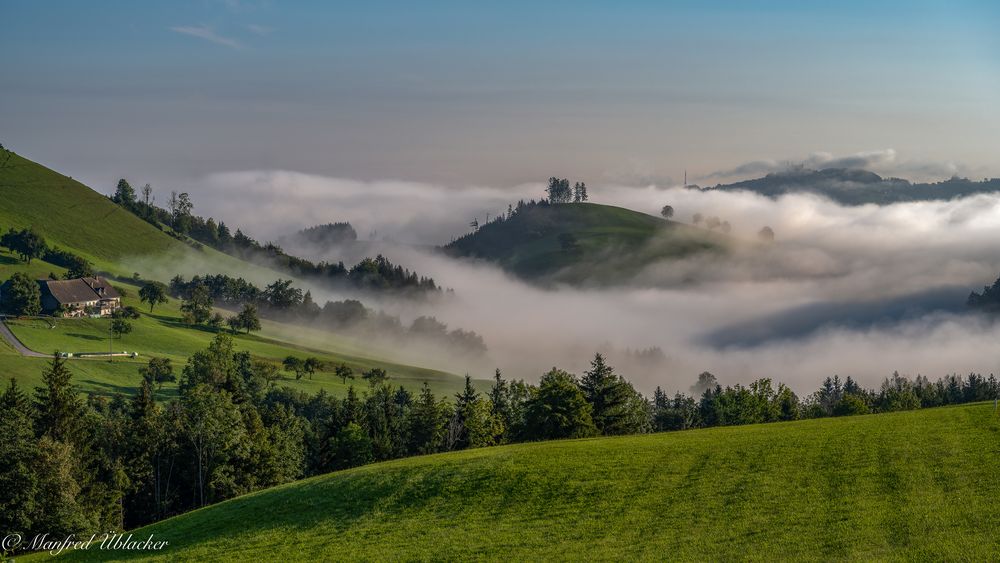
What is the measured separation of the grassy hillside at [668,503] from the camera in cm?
4128

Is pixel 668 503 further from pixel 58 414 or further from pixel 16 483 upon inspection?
pixel 58 414

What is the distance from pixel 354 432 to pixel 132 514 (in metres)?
30.3

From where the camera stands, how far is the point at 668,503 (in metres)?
49.2

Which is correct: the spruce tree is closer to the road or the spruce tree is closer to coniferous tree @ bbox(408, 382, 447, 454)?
coniferous tree @ bbox(408, 382, 447, 454)

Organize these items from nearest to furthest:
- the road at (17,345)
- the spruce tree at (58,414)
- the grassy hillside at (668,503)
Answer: the grassy hillside at (668,503) → the spruce tree at (58,414) → the road at (17,345)

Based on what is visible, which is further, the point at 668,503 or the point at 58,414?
the point at 58,414

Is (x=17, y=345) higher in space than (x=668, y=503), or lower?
lower

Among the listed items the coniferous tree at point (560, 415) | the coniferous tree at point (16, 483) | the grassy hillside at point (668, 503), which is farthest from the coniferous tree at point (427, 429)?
the coniferous tree at point (16, 483)

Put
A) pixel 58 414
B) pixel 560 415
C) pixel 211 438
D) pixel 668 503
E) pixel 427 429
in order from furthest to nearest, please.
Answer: pixel 427 429 < pixel 560 415 < pixel 211 438 < pixel 58 414 < pixel 668 503

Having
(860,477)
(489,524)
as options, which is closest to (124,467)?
(489,524)

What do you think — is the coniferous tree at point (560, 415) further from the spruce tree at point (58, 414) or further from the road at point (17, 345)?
the road at point (17, 345)

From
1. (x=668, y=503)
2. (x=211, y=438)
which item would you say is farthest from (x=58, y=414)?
(x=668, y=503)

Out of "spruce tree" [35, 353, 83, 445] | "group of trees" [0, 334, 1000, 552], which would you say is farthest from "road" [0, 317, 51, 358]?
"spruce tree" [35, 353, 83, 445]

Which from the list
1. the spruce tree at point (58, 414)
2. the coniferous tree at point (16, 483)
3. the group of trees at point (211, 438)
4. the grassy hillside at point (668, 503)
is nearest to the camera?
the grassy hillside at point (668, 503)
